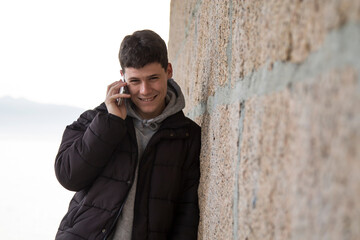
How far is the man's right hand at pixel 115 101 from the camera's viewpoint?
1200 mm

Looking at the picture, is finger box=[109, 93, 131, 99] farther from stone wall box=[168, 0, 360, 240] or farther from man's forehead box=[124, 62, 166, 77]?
stone wall box=[168, 0, 360, 240]

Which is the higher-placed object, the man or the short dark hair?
the short dark hair

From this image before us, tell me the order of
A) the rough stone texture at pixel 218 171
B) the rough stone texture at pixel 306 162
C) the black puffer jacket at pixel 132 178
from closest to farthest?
the rough stone texture at pixel 306 162, the rough stone texture at pixel 218 171, the black puffer jacket at pixel 132 178

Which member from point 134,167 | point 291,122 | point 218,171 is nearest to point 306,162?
point 291,122

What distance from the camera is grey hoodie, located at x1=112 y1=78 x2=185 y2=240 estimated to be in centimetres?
119

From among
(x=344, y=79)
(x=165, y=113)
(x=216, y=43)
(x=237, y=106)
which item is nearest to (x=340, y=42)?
(x=344, y=79)

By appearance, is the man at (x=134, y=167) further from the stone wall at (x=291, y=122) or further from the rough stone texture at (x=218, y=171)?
the stone wall at (x=291, y=122)

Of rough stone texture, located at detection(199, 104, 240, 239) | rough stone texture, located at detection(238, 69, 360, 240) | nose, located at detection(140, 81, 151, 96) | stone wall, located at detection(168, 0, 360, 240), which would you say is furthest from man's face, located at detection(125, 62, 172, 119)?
rough stone texture, located at detection(238, 69, 360, 240)

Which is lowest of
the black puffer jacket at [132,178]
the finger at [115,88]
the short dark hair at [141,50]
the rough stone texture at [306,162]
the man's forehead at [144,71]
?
the black puffer jacket at [132,178]

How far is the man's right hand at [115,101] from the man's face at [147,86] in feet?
0.13

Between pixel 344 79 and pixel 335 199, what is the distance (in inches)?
3.6

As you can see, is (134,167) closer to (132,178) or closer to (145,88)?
(132,178)

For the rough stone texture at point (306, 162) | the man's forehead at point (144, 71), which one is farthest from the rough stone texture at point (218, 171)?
the man's forehead at point (144, 71)

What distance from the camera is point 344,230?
27 centimetres
